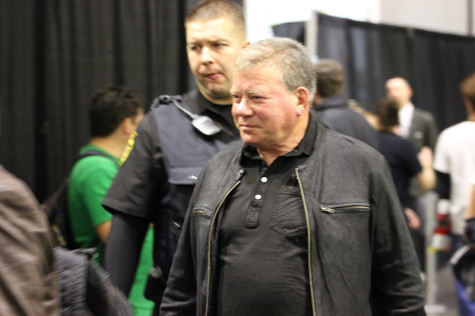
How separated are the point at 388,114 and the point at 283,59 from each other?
3.10 m

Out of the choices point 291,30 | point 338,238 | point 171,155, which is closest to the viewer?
point 338,238

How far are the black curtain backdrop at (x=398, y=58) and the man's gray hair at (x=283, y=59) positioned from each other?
381 cm

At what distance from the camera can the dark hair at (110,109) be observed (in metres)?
3.46

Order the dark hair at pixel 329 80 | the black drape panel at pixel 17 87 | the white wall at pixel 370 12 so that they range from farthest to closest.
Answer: the white wall at pixel 370 12, the dark hair at pixel 329 80, the black drape panel at pixel 17 87

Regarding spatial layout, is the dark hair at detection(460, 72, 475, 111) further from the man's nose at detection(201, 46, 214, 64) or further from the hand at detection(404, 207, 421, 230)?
the man's nose at detection(201, 46, 214, 64)

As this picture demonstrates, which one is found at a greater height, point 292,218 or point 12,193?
point 12,193

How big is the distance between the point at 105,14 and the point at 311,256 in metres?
2.96

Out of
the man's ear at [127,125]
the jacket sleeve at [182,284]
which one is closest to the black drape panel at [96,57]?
the man's ear at [127,125]

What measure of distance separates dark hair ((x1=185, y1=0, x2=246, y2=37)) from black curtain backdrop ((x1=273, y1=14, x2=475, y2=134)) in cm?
337

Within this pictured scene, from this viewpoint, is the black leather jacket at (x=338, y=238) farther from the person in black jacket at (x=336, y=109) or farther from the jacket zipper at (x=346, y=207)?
the person in black jacket at (x=336, y=109)

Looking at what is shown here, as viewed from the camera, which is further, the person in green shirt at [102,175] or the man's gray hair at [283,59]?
the person in green shirt at [102,175]

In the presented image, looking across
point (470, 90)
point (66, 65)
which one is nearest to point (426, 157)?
point (470, 90)

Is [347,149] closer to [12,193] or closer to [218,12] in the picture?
[218,12]

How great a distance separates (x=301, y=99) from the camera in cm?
207
